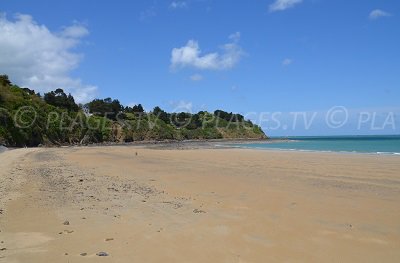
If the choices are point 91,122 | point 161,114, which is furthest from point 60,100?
point 161,114

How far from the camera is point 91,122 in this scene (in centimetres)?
8212

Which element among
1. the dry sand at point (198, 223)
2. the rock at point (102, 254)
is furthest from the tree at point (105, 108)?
the rock at point (102, 254)

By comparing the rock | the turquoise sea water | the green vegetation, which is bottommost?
the rock

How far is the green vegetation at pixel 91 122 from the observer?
56.0 m

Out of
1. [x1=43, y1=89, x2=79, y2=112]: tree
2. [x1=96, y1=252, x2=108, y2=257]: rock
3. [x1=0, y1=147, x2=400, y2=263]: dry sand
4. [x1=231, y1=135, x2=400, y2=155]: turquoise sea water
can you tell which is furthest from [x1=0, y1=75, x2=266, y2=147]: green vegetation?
[x1=96, y1=252, x2=108, y2=257]: rock

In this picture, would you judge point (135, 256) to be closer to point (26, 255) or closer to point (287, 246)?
point (26, 255)

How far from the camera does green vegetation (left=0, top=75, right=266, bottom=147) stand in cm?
5597

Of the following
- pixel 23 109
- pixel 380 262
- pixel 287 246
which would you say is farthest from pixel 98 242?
pixel 23 109

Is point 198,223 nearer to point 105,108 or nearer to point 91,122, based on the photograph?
point 91,122

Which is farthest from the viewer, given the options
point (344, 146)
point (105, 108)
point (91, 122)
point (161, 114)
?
point (161, 114)

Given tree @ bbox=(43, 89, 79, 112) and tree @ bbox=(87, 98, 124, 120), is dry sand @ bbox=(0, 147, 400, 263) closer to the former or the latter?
tree @ bbox=(43, 89, 79, 112)

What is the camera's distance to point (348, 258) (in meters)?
4.94

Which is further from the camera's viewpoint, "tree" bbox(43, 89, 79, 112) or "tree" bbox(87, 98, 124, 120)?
"tree" bbox(87, 98, 124, 120)

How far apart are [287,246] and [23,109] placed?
58.7m
